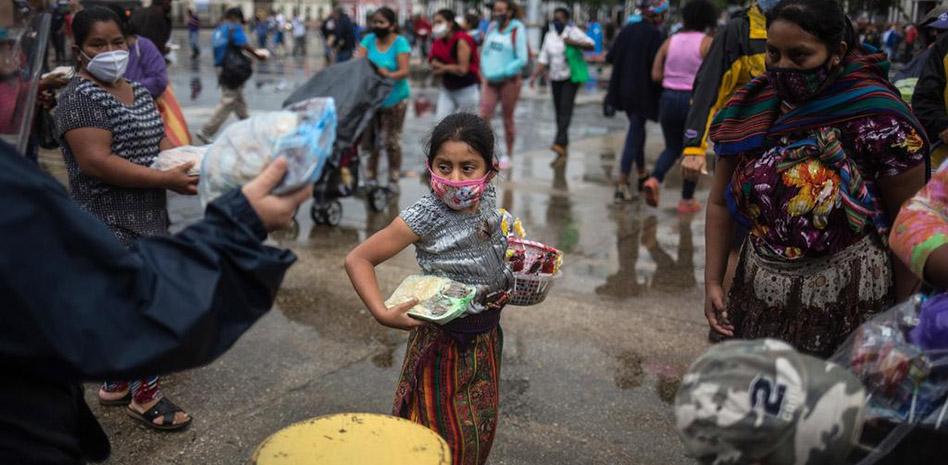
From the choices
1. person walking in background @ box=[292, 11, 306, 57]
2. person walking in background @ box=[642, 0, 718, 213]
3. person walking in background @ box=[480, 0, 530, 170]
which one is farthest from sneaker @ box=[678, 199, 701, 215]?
person walking in background @ box=[292, 11, 306, 57]

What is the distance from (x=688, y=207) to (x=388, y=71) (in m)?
3.00

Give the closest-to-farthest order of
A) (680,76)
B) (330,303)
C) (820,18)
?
1. (820,18)
2. (330,303)
3. (680,76)

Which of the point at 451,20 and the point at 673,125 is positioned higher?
the point at 451,20

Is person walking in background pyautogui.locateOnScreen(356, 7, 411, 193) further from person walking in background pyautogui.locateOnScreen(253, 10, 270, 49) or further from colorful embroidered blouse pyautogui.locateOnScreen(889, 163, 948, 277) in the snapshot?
person walking in background pyautogui.locateOnScreen(253, 10, 270, 49)

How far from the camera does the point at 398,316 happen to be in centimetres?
244

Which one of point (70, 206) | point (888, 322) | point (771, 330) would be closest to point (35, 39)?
point (70, 206)

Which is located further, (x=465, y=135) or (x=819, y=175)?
(x=465, y=135)

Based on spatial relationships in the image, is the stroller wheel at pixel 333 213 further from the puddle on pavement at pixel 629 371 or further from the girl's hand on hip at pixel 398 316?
the girl's hand on hip at pixel 398 316

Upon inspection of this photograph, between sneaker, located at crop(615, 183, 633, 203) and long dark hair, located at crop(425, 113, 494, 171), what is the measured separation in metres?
5.43

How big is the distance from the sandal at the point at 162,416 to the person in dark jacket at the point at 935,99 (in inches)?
146

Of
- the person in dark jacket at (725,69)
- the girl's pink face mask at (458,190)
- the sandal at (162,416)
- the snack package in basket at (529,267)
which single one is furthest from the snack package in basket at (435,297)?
the person in dark jacket at (725,69)

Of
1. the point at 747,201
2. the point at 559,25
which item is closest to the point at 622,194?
the point at 747,201

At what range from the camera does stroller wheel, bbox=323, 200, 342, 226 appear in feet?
22.9

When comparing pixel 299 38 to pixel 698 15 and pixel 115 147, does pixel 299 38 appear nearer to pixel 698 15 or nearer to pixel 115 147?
pixel 698 15
